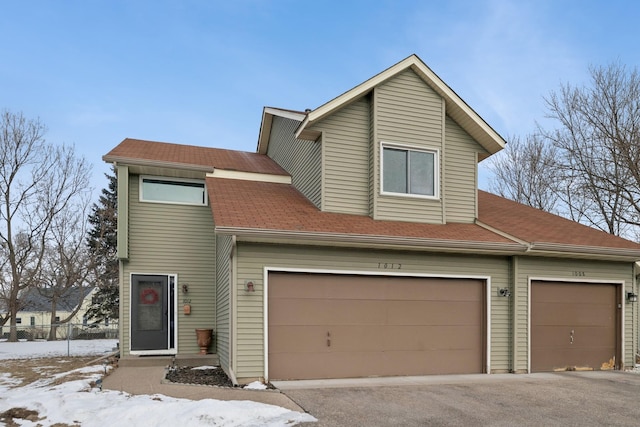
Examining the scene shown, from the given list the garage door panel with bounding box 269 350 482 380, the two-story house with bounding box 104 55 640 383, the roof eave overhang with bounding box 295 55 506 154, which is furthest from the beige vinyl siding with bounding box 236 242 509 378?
the roof eave overhang with bounding box 295 55 506 154

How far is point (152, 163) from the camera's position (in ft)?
35.0

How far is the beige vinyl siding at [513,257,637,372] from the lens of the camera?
9.54 metres

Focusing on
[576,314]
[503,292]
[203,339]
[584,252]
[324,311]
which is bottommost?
[203,339]

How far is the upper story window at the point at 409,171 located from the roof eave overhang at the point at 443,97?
117 centimetres

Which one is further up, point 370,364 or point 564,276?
point 564,276

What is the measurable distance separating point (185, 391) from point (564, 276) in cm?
798

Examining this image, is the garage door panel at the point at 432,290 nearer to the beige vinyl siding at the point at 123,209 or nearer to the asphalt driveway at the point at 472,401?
the asphalt driveway at the point at 472,401

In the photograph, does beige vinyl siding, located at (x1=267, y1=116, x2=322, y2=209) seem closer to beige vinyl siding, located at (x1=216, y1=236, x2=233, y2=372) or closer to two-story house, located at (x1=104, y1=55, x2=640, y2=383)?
two-story house, located at (x1=104, y1=55, x2=640, y2=383)

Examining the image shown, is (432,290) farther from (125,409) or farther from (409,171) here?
(125,409)

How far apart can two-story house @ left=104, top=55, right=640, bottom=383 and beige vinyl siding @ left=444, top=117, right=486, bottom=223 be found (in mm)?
32

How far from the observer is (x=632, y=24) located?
16750 mm

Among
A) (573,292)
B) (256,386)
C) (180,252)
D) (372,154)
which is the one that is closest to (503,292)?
(573,292)

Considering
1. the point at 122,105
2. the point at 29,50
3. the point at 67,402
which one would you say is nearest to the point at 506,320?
the point at 67,402

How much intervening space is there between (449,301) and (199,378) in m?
5.02
